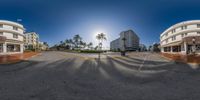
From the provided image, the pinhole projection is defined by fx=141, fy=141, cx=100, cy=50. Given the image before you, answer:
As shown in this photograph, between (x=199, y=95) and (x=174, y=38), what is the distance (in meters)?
50.3

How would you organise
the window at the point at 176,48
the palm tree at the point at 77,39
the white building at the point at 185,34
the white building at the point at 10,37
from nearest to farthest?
the white building at the point at 185,34
the white building at the point at 10,37
the window at the point at 176,48
the palm tree at the point at 77,39

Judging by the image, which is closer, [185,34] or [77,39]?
[185,34]

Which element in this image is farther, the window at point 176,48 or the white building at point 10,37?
the window at point 176,48

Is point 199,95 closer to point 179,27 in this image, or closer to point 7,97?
point 7,97

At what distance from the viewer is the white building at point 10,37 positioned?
1527 inches

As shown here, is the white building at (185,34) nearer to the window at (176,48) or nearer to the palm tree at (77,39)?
the window at (176,48)

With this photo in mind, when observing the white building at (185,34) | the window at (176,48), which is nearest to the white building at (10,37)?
the white building at (185,34)

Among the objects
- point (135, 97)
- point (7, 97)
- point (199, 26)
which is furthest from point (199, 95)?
point (199, 26)

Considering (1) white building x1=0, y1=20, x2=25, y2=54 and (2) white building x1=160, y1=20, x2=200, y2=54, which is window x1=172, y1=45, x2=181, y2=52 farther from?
(1) white building x1=0, y1=20, x2=25, y2=54

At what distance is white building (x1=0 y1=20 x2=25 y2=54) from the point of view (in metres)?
38.8

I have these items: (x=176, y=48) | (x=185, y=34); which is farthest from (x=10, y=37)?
(x=185, y=34)

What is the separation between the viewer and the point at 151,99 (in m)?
4.64

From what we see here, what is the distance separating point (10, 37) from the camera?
44.9 m

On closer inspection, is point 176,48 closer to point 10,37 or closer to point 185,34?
point 185,34
